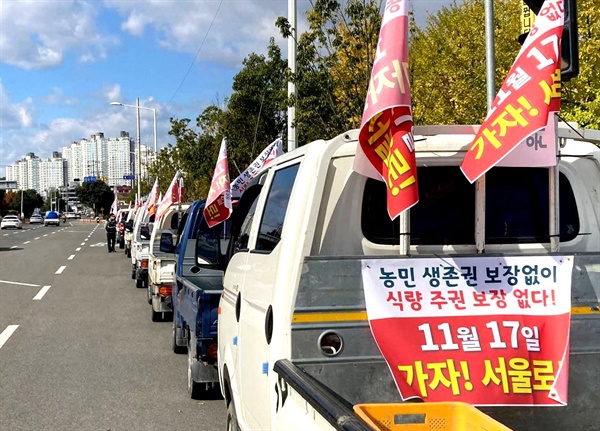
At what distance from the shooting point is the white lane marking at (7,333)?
1008 cm

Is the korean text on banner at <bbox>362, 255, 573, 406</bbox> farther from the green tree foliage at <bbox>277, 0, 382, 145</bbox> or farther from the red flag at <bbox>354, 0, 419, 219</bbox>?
the green tree foliage at <bbox>277, 0, 382, 145</bbox>

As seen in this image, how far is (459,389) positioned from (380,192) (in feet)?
3.30

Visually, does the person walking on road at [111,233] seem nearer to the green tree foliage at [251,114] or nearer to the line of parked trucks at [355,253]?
the green tree foliage at [251,114]

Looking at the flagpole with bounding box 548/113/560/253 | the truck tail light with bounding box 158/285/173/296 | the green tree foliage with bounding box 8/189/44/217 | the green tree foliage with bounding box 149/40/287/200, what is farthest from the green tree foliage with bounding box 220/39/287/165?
the green tree foliage with bounding box 8/189/44/217

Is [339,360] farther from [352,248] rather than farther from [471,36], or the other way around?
[471,36]

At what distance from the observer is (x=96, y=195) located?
142 m

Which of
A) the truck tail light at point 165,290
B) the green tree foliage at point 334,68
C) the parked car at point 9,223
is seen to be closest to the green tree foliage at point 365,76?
the green tree foliage at point 334,68

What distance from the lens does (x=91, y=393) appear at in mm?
7156

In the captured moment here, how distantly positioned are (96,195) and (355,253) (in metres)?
145

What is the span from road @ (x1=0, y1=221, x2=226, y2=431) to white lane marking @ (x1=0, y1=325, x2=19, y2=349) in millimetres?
14

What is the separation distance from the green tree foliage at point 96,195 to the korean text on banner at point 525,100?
142902 mm

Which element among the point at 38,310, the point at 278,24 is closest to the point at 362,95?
the point at 278,24

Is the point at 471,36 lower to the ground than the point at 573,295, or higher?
higher

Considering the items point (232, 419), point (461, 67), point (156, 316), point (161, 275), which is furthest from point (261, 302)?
point (461, 67)
